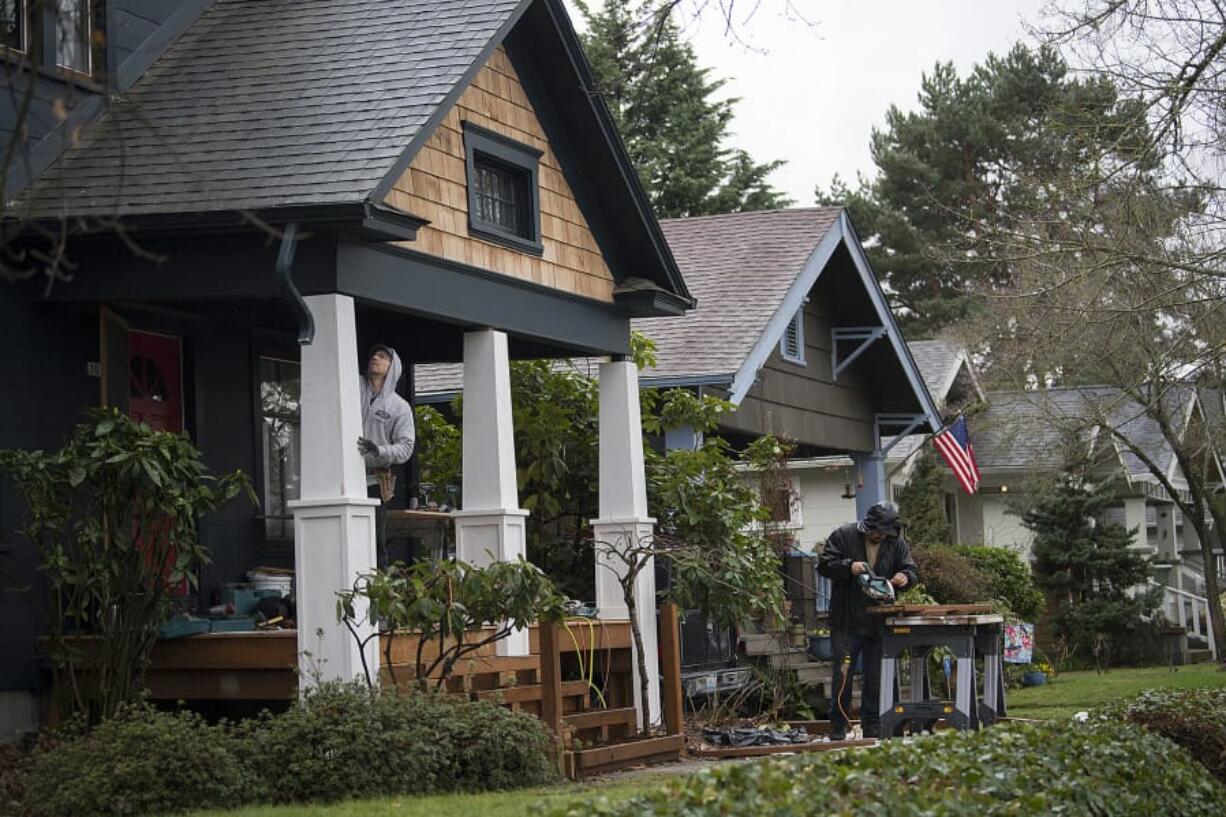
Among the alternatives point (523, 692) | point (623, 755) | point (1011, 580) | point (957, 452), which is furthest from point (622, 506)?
point (1011, 580)

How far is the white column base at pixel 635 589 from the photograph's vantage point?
1526 centimetres

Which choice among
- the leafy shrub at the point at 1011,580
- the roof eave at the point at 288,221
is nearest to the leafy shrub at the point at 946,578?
the leafy shrub at the point at 1011,580

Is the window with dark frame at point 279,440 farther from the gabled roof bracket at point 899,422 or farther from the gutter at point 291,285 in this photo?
the gabled roof bracket at point 899,422

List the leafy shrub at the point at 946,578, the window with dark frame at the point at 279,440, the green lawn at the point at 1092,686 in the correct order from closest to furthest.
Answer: the window with dark frame at the point at 279,440, the green lawn at the point at 1092,686, the leafy shrub at the point at 946,578

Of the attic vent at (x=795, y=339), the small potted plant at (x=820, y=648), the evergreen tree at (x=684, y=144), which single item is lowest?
the small potted plant at (x=820, y=648)

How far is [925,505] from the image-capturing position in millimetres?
30625

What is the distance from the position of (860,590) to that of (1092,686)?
1123cm

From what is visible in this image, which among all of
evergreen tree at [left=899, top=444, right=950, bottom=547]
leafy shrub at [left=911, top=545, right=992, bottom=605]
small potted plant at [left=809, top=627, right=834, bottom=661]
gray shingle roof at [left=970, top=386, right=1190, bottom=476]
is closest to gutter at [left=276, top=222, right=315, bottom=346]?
small potted plant at [left=809, top=627, right=834, bottom=661]

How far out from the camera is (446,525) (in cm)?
1505

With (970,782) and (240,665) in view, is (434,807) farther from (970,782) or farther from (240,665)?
(240,665)

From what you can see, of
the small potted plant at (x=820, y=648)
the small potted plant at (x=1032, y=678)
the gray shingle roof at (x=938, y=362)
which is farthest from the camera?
the gray shingle roof at (x=938, y=362)

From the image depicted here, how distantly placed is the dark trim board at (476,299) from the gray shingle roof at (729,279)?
12.5 feet

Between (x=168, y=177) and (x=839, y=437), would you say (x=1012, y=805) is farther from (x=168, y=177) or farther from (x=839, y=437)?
(x=839, y=437)

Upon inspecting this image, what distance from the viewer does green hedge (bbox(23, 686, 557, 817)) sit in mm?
9938
